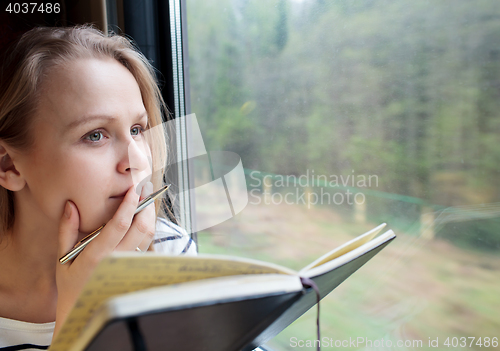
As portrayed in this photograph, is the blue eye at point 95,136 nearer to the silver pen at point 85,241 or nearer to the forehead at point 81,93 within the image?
the forehead at point 81,93

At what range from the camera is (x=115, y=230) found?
747 mm

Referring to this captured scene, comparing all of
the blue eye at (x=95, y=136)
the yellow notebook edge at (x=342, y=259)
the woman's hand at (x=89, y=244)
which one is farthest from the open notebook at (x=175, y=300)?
the blue eye at (x=95, y=136)

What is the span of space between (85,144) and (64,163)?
0.19 feet

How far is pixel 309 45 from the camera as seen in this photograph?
34.2 inches

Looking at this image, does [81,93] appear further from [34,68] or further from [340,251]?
[340,251]

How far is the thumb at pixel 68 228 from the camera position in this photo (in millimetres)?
753

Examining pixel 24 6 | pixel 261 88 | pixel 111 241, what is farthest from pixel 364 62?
pixel 24 6

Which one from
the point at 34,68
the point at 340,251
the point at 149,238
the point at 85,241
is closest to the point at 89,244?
the point at 85,241

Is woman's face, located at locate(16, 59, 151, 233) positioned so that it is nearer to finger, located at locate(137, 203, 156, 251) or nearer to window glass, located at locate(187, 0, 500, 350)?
finger, located at locate(137, 203, 156, 251)

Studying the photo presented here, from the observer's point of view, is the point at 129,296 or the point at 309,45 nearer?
the point at 129,296

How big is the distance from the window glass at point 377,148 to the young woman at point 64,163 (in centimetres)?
36

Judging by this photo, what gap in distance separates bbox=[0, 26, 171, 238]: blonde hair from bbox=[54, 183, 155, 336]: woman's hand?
0.19 m

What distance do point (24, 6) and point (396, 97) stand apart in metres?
1.34

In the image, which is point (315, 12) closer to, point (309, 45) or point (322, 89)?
point (309, 45)
